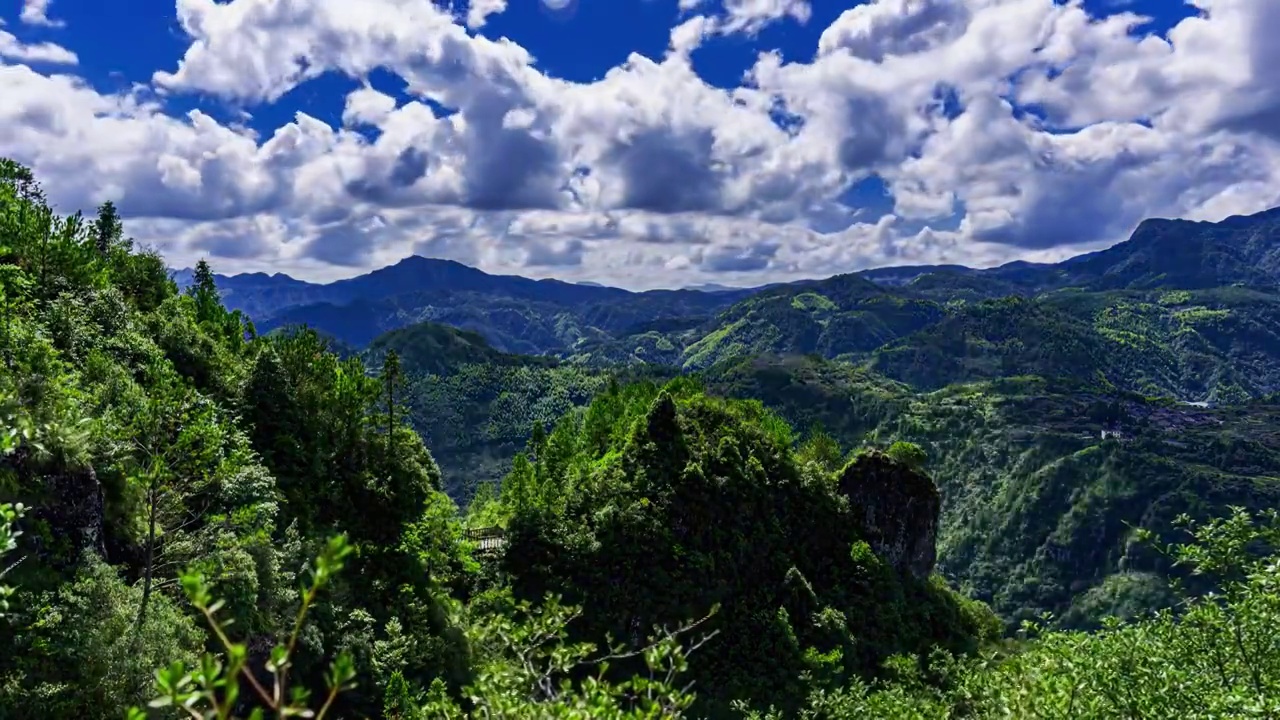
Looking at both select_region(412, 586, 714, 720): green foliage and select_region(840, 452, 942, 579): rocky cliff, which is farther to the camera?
select_region(840, 452, 942, 579): rocky cliff

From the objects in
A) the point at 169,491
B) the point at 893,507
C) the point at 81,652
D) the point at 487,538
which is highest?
the point at 169,491

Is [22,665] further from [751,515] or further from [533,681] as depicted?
A: [751,515]

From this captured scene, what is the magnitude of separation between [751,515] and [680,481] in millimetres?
9125

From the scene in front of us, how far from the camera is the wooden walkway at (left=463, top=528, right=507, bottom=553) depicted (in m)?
67.8

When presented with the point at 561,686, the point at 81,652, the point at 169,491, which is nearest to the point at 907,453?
the point at 169,491

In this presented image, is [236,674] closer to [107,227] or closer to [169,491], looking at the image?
[169,491]

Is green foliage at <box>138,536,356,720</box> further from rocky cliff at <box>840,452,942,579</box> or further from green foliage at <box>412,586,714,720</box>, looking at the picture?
rocky cliff at <box>840,452,942,579</box>

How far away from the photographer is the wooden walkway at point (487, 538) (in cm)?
6776

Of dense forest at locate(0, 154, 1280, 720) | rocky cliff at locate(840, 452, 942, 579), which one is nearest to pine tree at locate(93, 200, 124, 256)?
dense forest at locate(0, 154, 1280, 720)

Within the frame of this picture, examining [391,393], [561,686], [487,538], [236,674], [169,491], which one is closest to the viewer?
[236,674]

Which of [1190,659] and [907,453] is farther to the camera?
[907,453]

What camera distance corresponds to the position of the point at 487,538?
242 ft

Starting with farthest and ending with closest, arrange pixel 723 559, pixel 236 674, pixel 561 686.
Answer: pixel 723 559, pixel 561 686, pixel 236 674

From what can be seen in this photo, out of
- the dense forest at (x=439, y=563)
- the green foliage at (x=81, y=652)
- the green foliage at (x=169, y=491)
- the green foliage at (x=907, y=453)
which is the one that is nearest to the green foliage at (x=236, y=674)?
the dense forest at (x=439, y=563)
